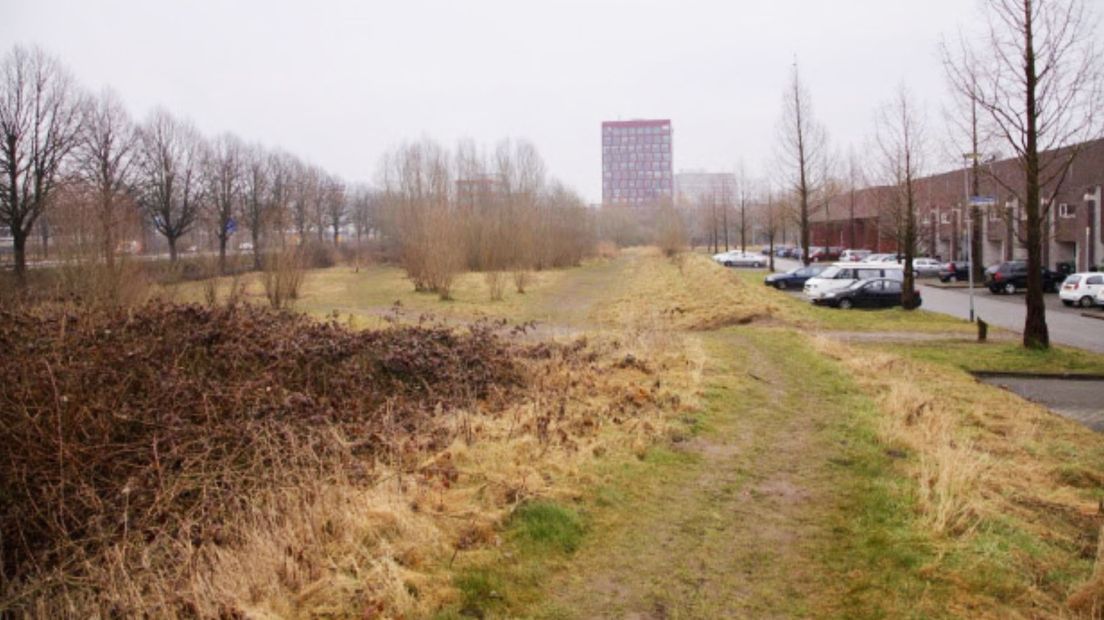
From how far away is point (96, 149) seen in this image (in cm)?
3997

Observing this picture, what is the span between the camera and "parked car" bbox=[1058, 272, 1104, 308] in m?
28.7

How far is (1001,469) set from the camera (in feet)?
25.1

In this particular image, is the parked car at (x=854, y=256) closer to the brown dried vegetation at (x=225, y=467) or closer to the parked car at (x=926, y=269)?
the parked car at (x=926, y=269)

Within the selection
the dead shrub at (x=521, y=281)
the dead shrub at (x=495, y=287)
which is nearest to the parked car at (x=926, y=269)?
the dead shrub at (x=521, y=281)

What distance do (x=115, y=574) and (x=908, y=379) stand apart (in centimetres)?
1102

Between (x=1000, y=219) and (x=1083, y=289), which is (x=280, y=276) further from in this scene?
(x=1083, y=289)

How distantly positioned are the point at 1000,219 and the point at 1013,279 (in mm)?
9826

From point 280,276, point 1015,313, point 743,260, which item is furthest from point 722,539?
point 743,260

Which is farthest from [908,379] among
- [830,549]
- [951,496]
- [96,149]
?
[96,149]

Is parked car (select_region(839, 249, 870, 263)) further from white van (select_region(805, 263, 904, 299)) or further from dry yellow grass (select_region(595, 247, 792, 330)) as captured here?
white van (select_region(805, 263, 904, 299))

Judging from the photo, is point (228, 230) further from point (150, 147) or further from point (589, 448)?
point (589, 448)

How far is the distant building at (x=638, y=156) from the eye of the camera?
534 feet

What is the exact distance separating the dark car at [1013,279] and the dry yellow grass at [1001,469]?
1017 inches

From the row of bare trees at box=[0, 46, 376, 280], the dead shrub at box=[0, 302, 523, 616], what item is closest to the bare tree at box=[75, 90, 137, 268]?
the row of bare trees at box=[0, 46, 376, 280]
